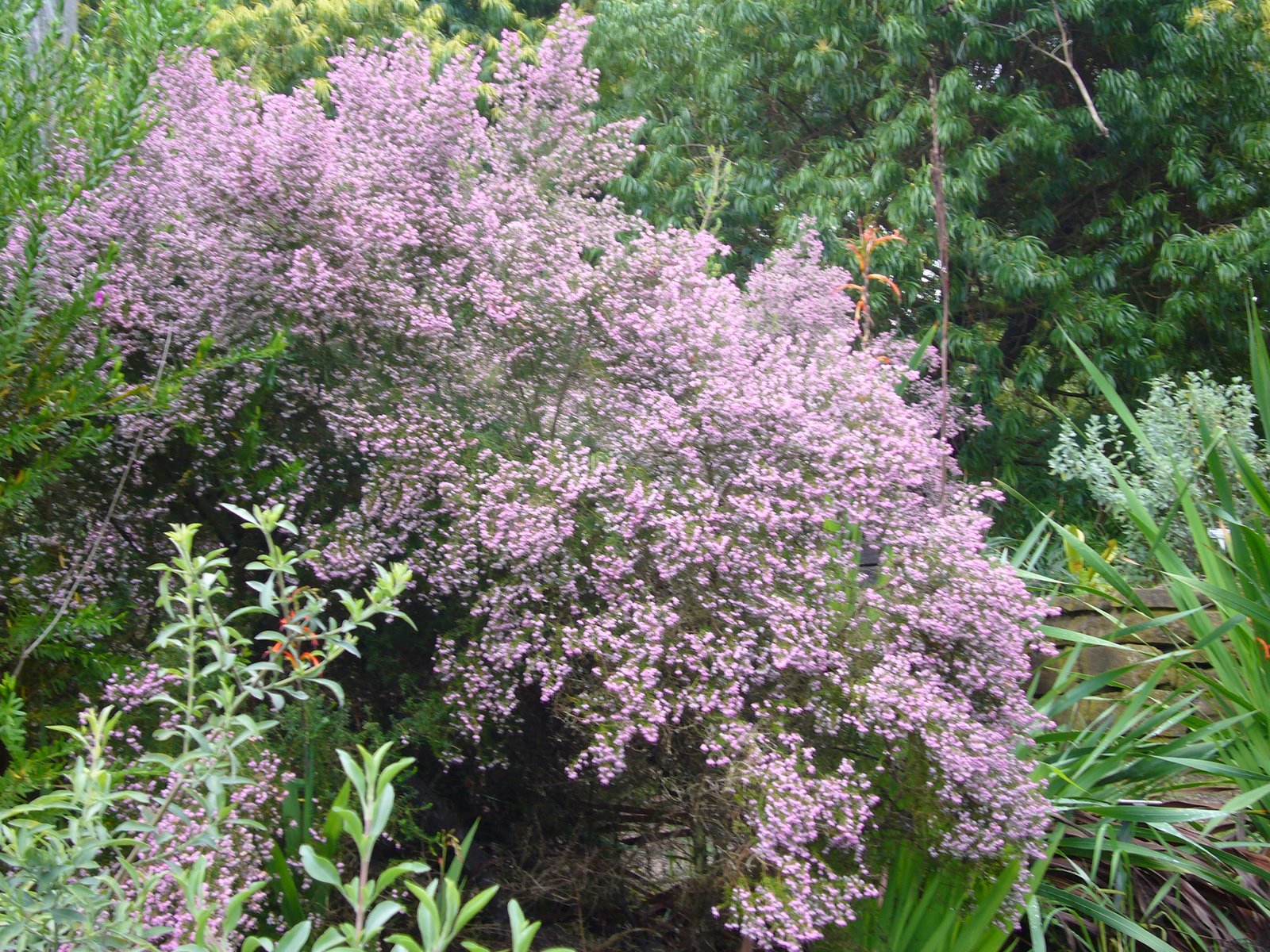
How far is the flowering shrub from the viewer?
3006mm

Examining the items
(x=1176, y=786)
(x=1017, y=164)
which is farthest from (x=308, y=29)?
(x=1176, y=786)

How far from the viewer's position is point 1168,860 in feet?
11.7

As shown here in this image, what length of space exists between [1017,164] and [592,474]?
804 centimetres

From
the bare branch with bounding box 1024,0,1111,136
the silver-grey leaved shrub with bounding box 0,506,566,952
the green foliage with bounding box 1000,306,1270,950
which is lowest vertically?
the green foliage with bounding box 1000,306,1270,950

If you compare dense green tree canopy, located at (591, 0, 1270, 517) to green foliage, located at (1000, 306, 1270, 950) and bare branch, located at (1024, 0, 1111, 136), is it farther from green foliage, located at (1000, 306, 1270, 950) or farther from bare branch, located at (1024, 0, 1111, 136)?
green foliage, located at (1000, 306, 1270, 950)

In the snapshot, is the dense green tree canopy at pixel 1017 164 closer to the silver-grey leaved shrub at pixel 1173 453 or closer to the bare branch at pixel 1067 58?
the bare branch at pixel 1067 58

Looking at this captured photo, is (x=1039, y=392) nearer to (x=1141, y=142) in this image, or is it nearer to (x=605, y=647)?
(x=1141, y=142)

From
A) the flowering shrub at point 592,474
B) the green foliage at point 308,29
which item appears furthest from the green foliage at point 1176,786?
the green foliage at point 308,29

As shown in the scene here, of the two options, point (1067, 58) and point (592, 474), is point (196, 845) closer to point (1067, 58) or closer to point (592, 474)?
point (592, 474)

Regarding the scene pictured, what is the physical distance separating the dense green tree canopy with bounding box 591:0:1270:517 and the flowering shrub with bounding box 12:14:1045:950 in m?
4.92

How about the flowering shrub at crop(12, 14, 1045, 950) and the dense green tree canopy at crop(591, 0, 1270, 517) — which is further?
the dense green tree canopy at crop(591, 0, 1270, 517)

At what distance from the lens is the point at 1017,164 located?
9766 mm

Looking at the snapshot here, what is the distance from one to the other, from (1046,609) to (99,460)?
3085 mm

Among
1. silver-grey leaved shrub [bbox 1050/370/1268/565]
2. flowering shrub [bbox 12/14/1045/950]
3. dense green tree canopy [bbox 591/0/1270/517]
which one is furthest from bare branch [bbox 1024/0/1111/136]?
flowering shrub [bbox 12/14/1045/950]
